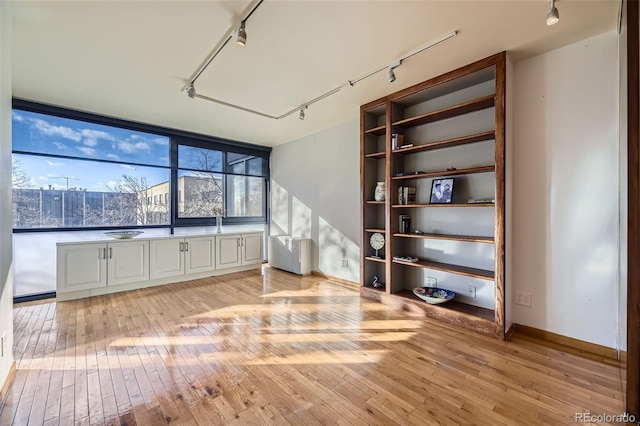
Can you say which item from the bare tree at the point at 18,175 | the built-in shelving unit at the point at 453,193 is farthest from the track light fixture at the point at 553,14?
the bare tree at the point at 18,175

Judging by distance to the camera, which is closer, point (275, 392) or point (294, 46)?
point (275, 392)

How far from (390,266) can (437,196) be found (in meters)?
1.00

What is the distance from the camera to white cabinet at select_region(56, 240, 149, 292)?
11.0 feet

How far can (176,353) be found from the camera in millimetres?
2127

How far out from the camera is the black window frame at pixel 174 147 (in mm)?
3488

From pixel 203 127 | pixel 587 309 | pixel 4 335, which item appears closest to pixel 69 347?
pixel 4 335

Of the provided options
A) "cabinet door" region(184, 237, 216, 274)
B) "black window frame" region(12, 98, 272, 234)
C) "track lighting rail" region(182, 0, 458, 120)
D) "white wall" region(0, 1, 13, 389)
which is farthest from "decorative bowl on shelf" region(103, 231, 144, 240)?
"track lighting rail" region(182, 0, 458, 120)

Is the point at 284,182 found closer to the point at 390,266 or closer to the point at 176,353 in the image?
the point at 390,266

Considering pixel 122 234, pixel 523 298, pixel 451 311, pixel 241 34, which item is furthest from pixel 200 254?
pixel 523 298

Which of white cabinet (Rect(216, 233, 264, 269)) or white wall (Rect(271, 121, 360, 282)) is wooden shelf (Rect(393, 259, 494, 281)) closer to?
white wall (Rect(271, 121, 360, 282))

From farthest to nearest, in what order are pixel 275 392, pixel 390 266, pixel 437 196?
1. pixel 390 266
2. pixel 437 196
3. pixel 275 392

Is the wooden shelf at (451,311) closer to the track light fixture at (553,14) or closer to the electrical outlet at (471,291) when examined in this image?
the electrical outlet at (471,291)

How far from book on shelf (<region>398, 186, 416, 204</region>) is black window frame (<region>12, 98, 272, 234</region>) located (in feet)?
11.1

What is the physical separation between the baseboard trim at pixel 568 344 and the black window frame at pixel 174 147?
4705mm
